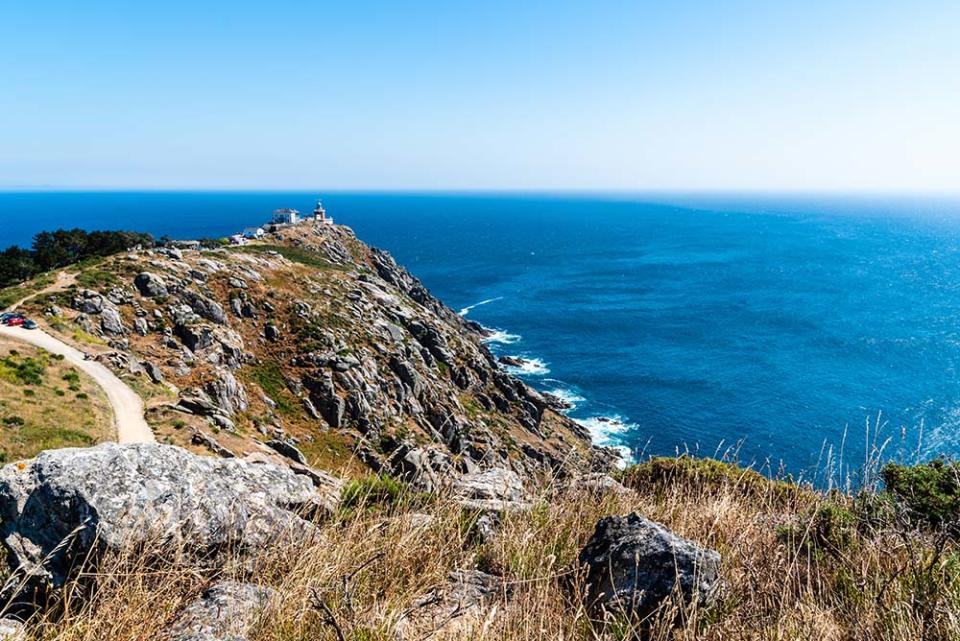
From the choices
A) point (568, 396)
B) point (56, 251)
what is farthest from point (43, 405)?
point (568, 396)

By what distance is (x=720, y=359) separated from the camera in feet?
273

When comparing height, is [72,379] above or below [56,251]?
below

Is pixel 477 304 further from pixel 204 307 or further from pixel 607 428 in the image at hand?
pixel 204 307

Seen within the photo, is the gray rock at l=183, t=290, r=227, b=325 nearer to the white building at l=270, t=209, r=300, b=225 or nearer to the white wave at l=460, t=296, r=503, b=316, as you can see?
the white wave at l=460, t=296, r=503, b=316

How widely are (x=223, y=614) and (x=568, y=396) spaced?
72.0 meters

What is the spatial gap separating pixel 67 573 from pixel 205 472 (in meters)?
1.44

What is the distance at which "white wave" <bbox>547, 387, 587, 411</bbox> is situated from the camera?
7175 centimetres

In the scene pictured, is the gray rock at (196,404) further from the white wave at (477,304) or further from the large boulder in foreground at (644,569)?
the white wave at (477,304)

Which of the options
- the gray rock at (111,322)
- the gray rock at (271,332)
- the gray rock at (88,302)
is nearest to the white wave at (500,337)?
the gray rock at (271,332)

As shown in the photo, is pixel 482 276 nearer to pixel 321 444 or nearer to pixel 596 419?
pixel 596 419

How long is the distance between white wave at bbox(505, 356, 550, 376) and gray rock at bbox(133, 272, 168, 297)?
4829 centimetres

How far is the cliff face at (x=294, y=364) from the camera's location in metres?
35.4

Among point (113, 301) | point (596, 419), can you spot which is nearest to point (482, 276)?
point (596, 419)

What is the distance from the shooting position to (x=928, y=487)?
10.7m
